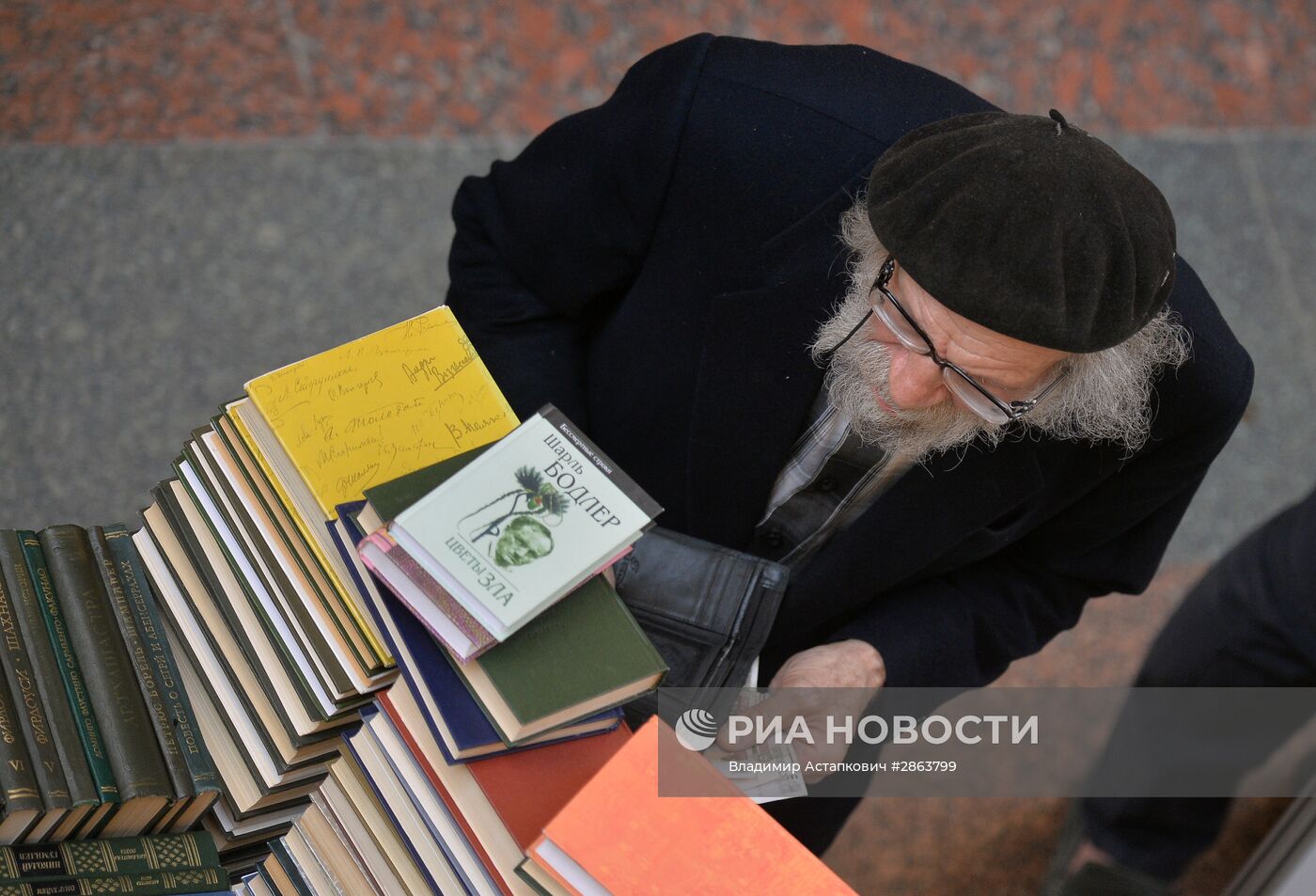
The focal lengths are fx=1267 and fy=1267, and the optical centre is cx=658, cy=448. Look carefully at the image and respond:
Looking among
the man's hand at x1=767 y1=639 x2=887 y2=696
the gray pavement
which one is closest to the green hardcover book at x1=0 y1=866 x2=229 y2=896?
the man's hand at x1=767 y1=639 x2=887 y2=696

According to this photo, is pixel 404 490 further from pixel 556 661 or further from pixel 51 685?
pixel 51 685

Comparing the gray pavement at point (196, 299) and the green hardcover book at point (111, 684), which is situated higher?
the green hardcover book at point (111, 684)

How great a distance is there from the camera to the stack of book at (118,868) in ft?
3.86

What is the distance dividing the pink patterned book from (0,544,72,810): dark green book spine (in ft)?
1.13

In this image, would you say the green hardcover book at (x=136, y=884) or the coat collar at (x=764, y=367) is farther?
the coat collar at (x=764, y=367)

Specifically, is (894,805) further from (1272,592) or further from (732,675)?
(732,675)

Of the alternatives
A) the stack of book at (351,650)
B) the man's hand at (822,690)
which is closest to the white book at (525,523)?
the stack of book at (351,650)

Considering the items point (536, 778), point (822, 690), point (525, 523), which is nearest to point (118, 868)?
point (536, 778)

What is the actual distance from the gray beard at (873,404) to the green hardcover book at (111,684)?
34.5 inches

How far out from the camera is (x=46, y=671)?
1254 millimetres

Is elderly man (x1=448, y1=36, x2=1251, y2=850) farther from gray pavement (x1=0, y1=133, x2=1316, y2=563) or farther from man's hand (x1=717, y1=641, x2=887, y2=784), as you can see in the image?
gray pavement (x1=0, y1=133, x2=1316, y2=563)

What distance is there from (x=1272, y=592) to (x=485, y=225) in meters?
1.68

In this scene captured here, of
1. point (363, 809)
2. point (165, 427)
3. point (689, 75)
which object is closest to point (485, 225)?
point (689, 75)

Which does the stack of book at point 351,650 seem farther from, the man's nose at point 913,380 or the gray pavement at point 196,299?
the gray pavement at point 196,299
